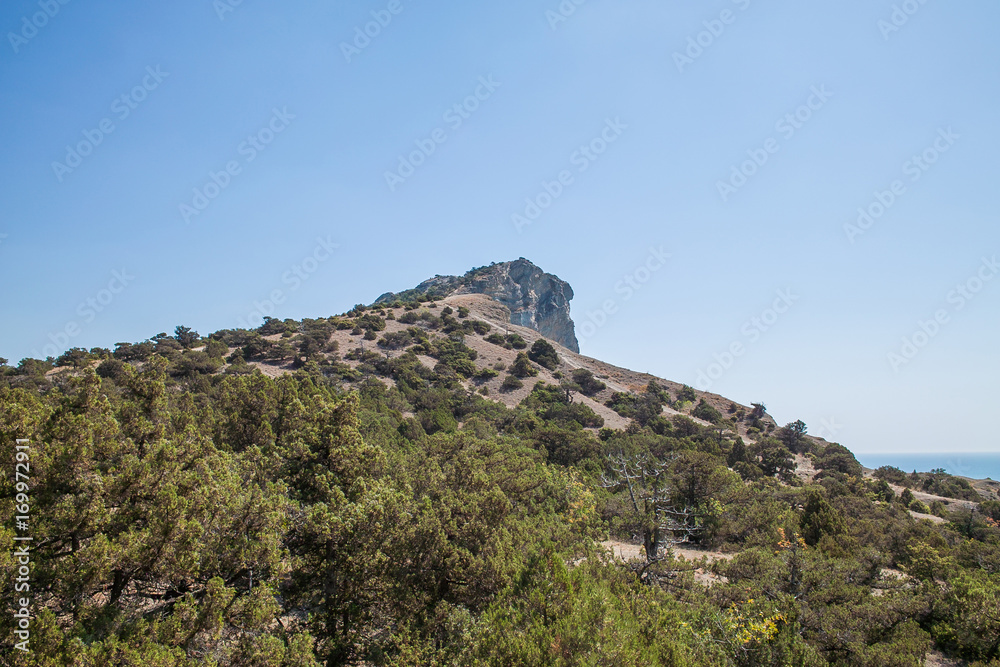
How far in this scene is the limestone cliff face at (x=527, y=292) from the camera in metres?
96.1

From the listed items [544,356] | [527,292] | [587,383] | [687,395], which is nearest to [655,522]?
[587,383]

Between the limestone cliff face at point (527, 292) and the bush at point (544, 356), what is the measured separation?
31255 millimetres

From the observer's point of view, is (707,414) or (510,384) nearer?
(510,384)

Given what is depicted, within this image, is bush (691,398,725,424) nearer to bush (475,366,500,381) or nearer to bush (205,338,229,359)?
bush (475,366,500,381)

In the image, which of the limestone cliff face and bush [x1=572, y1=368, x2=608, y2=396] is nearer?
bush [x1=572, y1=368, x2=608, y2=396]

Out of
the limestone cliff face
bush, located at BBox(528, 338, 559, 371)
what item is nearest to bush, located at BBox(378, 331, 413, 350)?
bush, located at BBox(528, 338, 559, 371)

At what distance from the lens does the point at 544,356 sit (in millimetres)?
58844

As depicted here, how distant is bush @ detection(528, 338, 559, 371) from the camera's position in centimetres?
5778

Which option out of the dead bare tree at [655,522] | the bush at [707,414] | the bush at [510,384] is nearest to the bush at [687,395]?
the bush at [707,414]

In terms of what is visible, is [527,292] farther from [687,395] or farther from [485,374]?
[485,374]

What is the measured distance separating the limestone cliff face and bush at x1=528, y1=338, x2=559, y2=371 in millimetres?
31255

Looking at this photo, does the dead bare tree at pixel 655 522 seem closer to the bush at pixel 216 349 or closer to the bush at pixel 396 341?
the bush at pixel 216 349

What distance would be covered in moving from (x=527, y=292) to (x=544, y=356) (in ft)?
143

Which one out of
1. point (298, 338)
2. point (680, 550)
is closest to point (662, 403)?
point (680, 550)
